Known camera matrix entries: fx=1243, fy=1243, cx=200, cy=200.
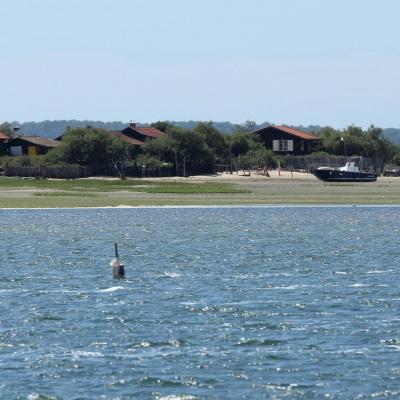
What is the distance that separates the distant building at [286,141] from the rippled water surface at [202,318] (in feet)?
391

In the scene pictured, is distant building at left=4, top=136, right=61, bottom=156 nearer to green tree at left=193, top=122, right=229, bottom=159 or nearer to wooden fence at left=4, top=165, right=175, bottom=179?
wooden fence at left=4, top=165, right=175, bottom=179

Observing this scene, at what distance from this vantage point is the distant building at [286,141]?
607 feet

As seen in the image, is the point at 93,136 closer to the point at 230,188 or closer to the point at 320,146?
the point at 230,188

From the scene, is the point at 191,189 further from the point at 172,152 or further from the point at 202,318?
the point at 202,318

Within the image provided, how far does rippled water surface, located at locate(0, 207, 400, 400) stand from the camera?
27.9 metres

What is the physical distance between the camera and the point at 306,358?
3002 cm

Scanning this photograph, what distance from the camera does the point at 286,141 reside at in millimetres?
185750

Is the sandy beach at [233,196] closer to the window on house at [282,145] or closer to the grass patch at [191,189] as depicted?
the grass patch at [191,189]

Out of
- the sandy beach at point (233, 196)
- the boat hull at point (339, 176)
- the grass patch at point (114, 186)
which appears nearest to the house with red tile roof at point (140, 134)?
the boat hull at point (339, 176)

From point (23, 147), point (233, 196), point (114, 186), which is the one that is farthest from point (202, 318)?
point (23, 147)

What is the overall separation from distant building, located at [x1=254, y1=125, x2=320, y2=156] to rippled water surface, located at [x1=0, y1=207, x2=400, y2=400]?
391ft

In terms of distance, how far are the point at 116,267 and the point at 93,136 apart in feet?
335

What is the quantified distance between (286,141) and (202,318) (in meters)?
151

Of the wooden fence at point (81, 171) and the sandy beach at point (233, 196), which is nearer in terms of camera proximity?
the sandy beach at point (233, 196)
